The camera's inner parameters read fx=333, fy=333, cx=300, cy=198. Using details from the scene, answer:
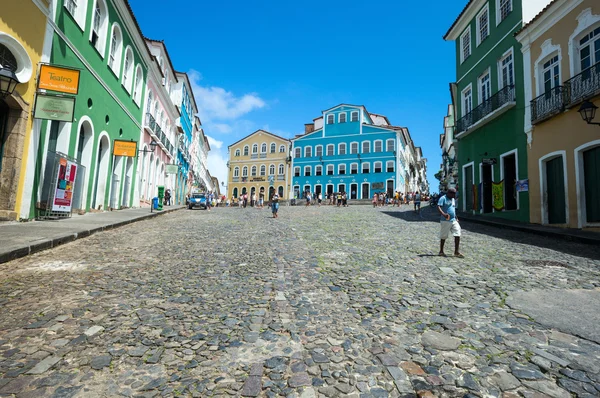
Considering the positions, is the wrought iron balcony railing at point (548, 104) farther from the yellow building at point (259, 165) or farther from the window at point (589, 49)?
the yellow building at point (259, 165)

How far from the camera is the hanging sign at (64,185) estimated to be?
1019 cm

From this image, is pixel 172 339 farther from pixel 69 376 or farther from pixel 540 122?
pixel 540 122

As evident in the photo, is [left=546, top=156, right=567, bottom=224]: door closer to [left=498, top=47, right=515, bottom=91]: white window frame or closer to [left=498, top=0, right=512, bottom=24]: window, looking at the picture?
[left=498, top=47, right=515, bottom=91]: white window frame

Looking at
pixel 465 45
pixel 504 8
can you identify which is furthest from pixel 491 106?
pixel 465 45

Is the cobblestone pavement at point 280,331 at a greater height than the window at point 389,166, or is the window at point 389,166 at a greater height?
the window at point 389,166

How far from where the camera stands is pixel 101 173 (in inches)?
596

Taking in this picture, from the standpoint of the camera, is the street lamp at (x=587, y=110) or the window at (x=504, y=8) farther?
the window at (x=504, y=8)

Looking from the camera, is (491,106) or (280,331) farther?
(491,106)

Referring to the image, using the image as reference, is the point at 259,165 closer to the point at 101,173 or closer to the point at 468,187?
the point at 468,187

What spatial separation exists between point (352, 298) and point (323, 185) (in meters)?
47.0

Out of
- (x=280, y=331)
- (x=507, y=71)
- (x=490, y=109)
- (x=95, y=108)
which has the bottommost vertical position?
(x=280, y=331)

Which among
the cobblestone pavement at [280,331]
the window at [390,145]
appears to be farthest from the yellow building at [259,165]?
the cobblestone pavement at [280,331]

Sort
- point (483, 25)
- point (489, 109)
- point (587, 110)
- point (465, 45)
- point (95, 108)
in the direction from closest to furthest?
1. point (587, 110)
2. point (95, 108)
3. point (489, 109)
4. point (483, 25)
5. point (465, 45)

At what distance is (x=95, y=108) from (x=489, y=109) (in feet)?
59.8
